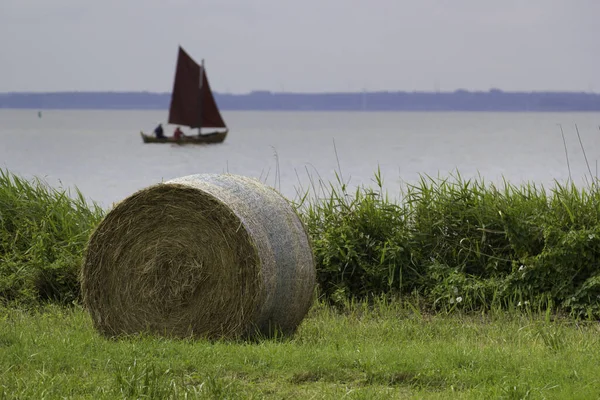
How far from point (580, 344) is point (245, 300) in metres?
2.67

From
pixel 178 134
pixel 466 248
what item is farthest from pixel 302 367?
pixel 178 134

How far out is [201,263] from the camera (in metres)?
8.19

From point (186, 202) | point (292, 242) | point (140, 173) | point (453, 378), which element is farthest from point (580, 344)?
point (140, 173)

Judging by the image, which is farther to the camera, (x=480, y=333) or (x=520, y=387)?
(x=480, y=333)

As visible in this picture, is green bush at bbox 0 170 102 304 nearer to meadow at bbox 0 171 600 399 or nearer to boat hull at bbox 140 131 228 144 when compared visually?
meadow at bbox 0 171 600 399

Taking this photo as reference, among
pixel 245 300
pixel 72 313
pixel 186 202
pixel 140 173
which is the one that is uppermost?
pixel 186 202

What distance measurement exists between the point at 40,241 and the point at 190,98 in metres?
46.9

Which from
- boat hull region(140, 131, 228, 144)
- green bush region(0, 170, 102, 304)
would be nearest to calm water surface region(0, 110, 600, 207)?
boat hull region(140, 131, 228, 144)

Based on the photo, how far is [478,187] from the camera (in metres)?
11.8

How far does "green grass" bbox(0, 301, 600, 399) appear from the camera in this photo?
626cm

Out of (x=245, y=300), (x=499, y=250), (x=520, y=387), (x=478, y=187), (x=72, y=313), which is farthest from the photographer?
(x=478, y=187)

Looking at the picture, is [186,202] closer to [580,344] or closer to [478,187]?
[580,344]

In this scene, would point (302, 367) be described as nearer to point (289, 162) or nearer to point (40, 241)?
point (40, 241)

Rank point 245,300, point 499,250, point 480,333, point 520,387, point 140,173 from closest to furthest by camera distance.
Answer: point 520,387 → point 245,300 → point 480,333 → point 499,250 → point 140,173
